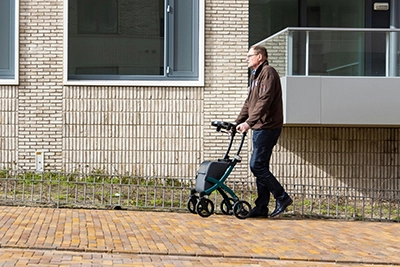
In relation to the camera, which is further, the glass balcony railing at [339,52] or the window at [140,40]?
the window at [140,40]

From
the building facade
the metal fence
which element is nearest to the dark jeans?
the metal fence

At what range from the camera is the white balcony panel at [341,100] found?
12.4 metres

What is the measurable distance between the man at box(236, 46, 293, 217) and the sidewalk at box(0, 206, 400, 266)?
0.92 feet

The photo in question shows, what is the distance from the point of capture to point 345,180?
44.7 ft

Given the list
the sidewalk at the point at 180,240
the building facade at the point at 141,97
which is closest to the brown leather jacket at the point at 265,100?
the sidewalk at the point at 180,240

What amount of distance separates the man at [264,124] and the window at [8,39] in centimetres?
489

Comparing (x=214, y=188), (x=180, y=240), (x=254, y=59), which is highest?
(x=254, y=59)

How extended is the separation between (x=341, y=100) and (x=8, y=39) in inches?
207

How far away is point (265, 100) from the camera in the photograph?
9.55 metres

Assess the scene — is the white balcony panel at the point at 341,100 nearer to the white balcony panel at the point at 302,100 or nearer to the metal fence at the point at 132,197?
the white balcony panel at the point at 302,100

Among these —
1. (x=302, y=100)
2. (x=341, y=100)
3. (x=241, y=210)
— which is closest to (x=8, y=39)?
(x=302, y=100)

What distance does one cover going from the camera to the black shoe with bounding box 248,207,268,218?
382 inches

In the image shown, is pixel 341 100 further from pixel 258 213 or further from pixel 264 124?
pixel 258 213

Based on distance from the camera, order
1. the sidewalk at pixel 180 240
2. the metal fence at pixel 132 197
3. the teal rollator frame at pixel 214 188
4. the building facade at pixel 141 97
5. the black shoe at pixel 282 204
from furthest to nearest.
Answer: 1. the building facade at pixel 141 97
2. the metal fence at pixel 132 197
3. the black shoe at pixel 282 204
4. the teal rollator frame at pixel 214 188
5. the sidewalk at pixel 180 240
